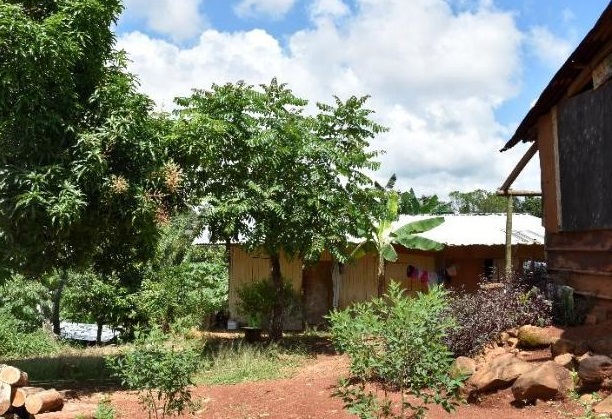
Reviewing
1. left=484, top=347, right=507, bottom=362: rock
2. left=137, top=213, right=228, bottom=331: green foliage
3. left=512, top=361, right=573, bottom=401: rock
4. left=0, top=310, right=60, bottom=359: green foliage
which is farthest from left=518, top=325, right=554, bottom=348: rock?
left=0, top=310, right=60, bottom=359: green foliage

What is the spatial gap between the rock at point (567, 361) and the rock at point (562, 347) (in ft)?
0.63

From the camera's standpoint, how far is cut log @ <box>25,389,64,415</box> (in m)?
7.96

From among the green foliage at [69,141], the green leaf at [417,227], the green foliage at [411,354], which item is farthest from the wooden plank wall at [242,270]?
the green foliage at [411,354]

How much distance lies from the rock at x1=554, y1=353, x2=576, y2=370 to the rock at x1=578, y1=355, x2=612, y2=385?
457mm

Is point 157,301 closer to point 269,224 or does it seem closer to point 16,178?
point 269,224

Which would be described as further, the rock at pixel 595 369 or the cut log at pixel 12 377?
the cut log at pixel 12 377

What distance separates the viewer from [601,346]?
7.82 m

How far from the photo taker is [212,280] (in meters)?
19.9

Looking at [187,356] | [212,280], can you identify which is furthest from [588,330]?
[212,280]

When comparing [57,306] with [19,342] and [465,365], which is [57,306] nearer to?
[19,342]

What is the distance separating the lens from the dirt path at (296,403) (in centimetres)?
684

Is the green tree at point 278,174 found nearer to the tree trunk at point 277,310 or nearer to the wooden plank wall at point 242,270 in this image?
the tree trunk at point 277,310

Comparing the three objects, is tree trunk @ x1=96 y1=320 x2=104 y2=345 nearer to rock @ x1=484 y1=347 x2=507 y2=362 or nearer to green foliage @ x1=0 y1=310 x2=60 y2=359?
green foliage @ x1=0 y1=310 x2=60 y2=359

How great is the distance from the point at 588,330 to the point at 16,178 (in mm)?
8677
